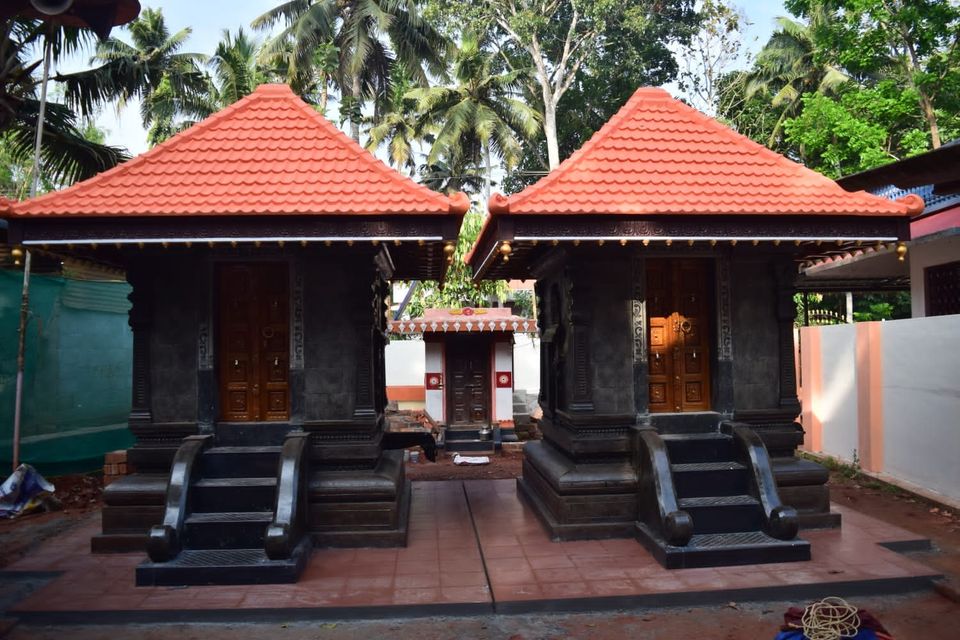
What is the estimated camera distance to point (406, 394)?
2050 cm

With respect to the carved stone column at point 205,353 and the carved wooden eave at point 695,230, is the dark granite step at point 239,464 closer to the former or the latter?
the carved stone column at point 205,353

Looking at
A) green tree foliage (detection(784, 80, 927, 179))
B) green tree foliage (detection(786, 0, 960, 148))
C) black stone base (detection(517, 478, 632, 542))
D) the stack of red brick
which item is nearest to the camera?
black stone base (detection(517, 478, 632, 542))

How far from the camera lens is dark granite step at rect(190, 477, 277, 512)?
21.3 feet

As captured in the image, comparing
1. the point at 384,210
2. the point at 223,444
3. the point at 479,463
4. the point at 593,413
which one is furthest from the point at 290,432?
the point at 479,463

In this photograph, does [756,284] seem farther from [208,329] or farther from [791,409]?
[208,329]

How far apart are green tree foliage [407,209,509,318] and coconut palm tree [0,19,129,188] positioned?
847 cm

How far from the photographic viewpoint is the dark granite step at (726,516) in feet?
21.3

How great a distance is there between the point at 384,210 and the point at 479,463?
26.3ft

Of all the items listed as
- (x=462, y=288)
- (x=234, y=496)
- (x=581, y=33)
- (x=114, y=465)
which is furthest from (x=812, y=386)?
(x=581, y=33)

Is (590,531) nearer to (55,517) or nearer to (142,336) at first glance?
(142,336)

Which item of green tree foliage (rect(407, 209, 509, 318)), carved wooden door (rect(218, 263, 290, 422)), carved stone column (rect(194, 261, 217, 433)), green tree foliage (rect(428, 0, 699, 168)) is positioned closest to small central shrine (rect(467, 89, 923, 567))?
carved wooden door (rect(218, 263, 290, 422))

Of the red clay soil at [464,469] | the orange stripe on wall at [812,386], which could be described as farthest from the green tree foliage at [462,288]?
the orange stripe on wall at [812,386]

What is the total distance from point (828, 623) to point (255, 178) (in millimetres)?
5829

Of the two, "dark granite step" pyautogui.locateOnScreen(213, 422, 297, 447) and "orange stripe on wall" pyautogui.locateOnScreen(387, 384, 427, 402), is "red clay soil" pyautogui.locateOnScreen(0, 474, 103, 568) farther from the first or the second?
"orange stripe on wall" pyautogui.locateOnScreen(387, 384, 427, 402)
